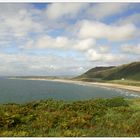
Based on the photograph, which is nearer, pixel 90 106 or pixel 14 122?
pixel 14 122

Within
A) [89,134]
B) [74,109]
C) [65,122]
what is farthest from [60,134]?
[74,109]

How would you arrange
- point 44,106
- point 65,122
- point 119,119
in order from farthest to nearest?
point 44,106, point 119,119, point 65,122

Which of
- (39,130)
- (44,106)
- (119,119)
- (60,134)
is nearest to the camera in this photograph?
(60,134)

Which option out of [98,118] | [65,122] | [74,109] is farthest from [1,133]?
[74,109]

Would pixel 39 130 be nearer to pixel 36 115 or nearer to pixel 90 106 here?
pixel 36 115

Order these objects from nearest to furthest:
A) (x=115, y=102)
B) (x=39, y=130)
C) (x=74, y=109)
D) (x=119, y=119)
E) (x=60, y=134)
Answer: (x=60, y=134)
(x=39, y=130)
(x=119, y=119)
(x=74, y=109)
(x=115, y=102)

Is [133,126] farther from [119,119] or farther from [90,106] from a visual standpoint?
[90,106]

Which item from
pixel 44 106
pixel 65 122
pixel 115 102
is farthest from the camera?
pixel 115 102

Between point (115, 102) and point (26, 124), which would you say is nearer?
point (26, 124)
